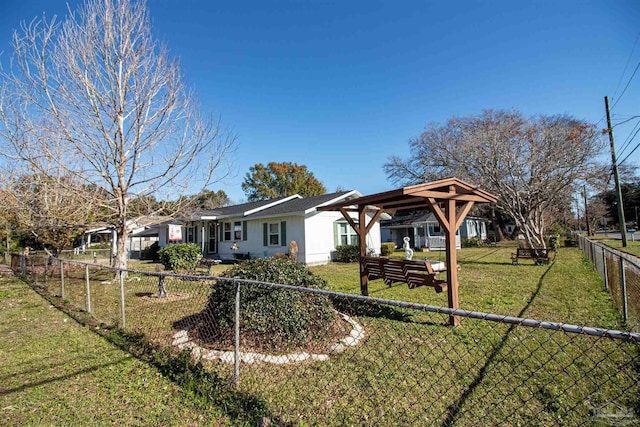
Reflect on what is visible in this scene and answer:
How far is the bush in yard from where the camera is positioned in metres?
4.23

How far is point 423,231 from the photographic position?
99.9 feet

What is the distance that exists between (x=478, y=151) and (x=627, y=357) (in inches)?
616

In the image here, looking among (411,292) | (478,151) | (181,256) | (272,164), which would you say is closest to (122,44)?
(181,256)

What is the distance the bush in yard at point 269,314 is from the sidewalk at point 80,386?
1.01m

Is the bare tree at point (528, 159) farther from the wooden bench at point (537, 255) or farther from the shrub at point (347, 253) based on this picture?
the shrub at point (347, 253)

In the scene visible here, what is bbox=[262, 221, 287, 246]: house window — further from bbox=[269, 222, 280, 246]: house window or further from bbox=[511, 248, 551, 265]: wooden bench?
bbox=[511, 248, 551, 265]: wooden bench

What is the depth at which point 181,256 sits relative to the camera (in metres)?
11.8

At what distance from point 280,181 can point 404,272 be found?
39.1 metres

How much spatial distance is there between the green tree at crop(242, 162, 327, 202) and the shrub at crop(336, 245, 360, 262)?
88.5 ft

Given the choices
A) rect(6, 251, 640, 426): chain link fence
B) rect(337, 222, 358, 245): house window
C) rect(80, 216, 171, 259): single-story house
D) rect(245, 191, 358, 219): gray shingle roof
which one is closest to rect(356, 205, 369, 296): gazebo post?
rect(6, 251, 640, 426): chain link fence

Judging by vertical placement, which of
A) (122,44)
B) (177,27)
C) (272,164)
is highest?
(272,164)

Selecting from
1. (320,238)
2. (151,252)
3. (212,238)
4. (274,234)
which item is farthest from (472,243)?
(151,252)

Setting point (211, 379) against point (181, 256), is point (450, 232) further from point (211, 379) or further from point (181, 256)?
point (181, 256)

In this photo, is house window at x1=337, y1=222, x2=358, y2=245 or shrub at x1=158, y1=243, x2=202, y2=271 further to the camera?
house window at x1=337, y1=222, x2=358, y2=245
